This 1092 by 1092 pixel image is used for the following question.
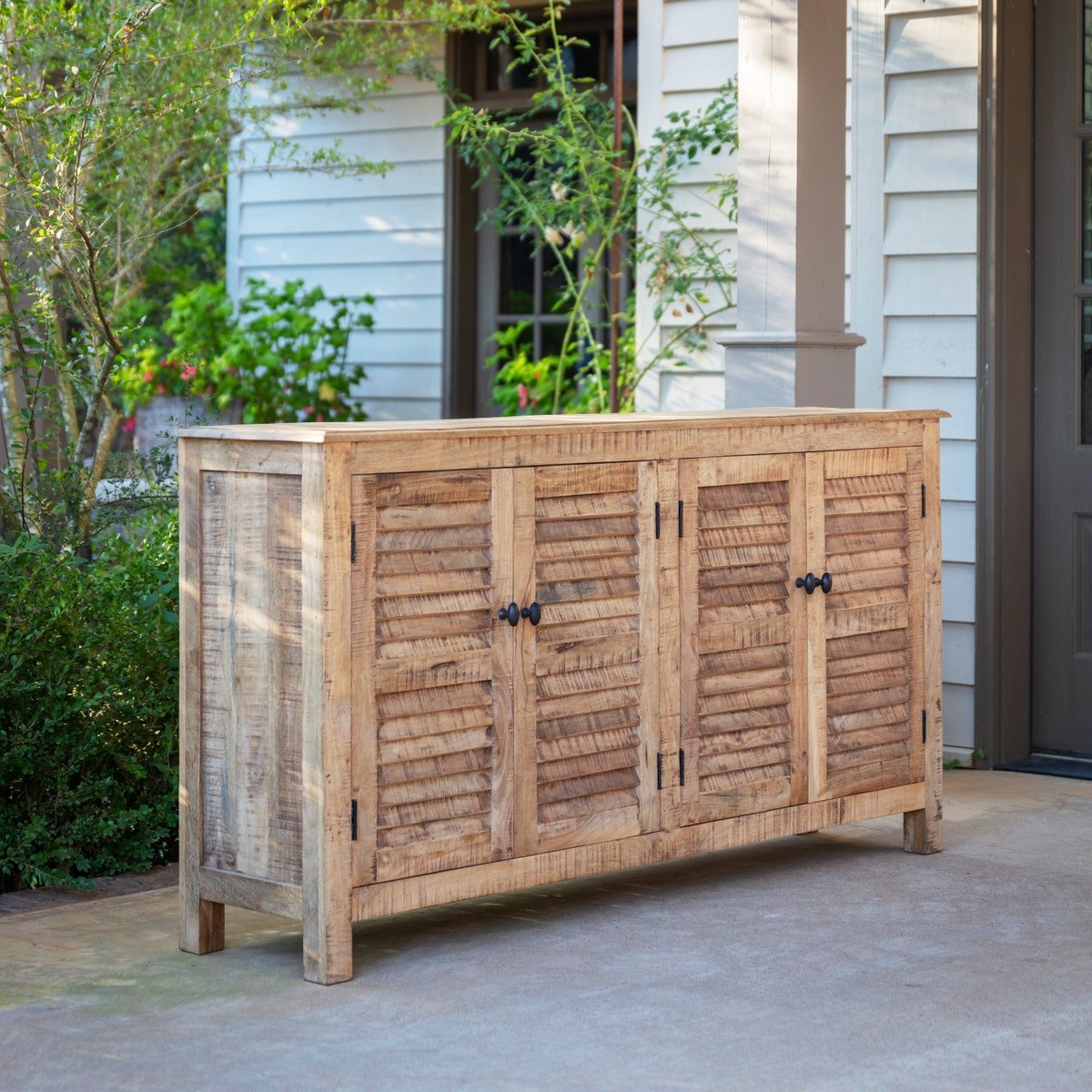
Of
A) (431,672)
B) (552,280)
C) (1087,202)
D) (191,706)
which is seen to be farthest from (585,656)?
(552,280)

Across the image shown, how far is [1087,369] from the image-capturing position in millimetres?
5633

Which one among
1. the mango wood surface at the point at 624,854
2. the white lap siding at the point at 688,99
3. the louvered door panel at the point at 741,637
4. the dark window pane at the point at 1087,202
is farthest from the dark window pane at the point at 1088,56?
the mango wood surface at the point at 624,854

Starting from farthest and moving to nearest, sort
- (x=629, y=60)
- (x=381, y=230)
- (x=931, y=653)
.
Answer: (x=381, y=230) < (x=629, y=60) < (x=931, y=653)

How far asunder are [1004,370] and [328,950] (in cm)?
319

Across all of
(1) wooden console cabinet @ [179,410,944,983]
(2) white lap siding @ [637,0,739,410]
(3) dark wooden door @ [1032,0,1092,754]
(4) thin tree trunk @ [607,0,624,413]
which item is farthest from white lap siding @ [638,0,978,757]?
(1) wooden console cabinet @ [179,410,944,983]

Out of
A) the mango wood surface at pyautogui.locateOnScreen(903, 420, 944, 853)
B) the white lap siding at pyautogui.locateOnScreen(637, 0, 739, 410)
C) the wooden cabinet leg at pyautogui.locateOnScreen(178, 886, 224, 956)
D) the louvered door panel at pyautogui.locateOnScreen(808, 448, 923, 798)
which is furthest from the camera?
the white lap siding at pyautogui.locateOnScreen(637, 0, 739, 410)

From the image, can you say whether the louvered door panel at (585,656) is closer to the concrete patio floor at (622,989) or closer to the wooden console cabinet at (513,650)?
the wooden console cabinet at (513,650)

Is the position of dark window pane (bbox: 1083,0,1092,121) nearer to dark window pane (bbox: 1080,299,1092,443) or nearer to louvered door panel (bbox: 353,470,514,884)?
dark window pane (bbox: 1080,299,1092,443)

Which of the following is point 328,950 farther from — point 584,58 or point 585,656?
point 584,58

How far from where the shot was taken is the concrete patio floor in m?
2.99

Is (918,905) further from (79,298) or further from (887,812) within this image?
(79,298)

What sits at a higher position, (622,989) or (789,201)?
(789,201)

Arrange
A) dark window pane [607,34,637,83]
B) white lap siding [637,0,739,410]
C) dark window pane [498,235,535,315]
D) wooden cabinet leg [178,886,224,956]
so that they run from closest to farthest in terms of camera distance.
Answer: wooden cabinet leg [178,886,224,956] < white lap siding [637,0,739,410] < dark window pane [607,34,637,83] < dark window pane [498,235,535,315]

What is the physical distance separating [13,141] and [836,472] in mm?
2491
